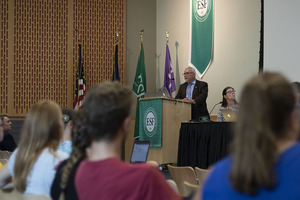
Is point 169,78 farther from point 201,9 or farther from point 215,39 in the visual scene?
point 201,9

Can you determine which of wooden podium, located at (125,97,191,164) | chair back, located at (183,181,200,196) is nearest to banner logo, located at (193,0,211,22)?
wooden podium, located at (125,97,191,164)

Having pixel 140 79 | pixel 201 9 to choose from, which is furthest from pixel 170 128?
pixel 201 9

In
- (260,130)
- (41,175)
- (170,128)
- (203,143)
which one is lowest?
(203,143)

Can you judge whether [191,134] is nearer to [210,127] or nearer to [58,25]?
[210,127]

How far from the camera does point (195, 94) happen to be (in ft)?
27.5

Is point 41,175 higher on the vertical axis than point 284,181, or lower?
lower

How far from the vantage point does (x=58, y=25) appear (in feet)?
34.3

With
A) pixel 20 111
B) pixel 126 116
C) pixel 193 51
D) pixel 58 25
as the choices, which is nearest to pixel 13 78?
pixel 20 111

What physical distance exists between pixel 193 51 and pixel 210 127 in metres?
3.75

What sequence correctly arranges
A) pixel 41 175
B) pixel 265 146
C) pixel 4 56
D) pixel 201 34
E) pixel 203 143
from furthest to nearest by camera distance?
pixel 4 56
pixel 201 34
pixel 203 143
pixel 41 175
pixel 265 146

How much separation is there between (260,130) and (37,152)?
1.46m

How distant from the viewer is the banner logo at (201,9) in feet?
31.6

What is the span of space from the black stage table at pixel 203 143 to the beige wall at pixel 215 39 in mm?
1865

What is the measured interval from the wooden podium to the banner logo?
264 centimetres
